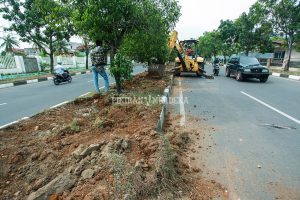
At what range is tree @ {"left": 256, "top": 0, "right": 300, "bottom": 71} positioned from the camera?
79.9ft

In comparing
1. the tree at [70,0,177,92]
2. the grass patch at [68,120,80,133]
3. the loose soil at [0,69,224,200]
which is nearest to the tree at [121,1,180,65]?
the tree at [70,0,177,92]

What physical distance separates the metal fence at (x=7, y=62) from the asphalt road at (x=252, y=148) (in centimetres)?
1873

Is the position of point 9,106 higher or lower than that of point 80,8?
lower

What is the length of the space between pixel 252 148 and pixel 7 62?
22.6 metres

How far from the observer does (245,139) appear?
4914 millimetres

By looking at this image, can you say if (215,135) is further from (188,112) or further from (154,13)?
(154,13)

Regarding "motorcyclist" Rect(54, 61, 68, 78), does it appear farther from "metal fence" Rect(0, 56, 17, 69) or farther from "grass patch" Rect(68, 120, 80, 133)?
"grass patch" Rect(68, 120, 80, 133)

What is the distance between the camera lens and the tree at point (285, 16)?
2434 centimetres

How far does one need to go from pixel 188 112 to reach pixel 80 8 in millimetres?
4785

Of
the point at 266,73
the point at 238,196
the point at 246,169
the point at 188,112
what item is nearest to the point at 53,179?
the point at 238,196

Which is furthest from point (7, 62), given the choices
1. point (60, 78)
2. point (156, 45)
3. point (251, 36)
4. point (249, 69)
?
point (251, 36)

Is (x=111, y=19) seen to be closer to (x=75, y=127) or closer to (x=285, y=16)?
(x=75, y=127)

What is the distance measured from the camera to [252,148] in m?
4.46

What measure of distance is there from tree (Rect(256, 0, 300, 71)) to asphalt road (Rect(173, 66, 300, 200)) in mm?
20930
